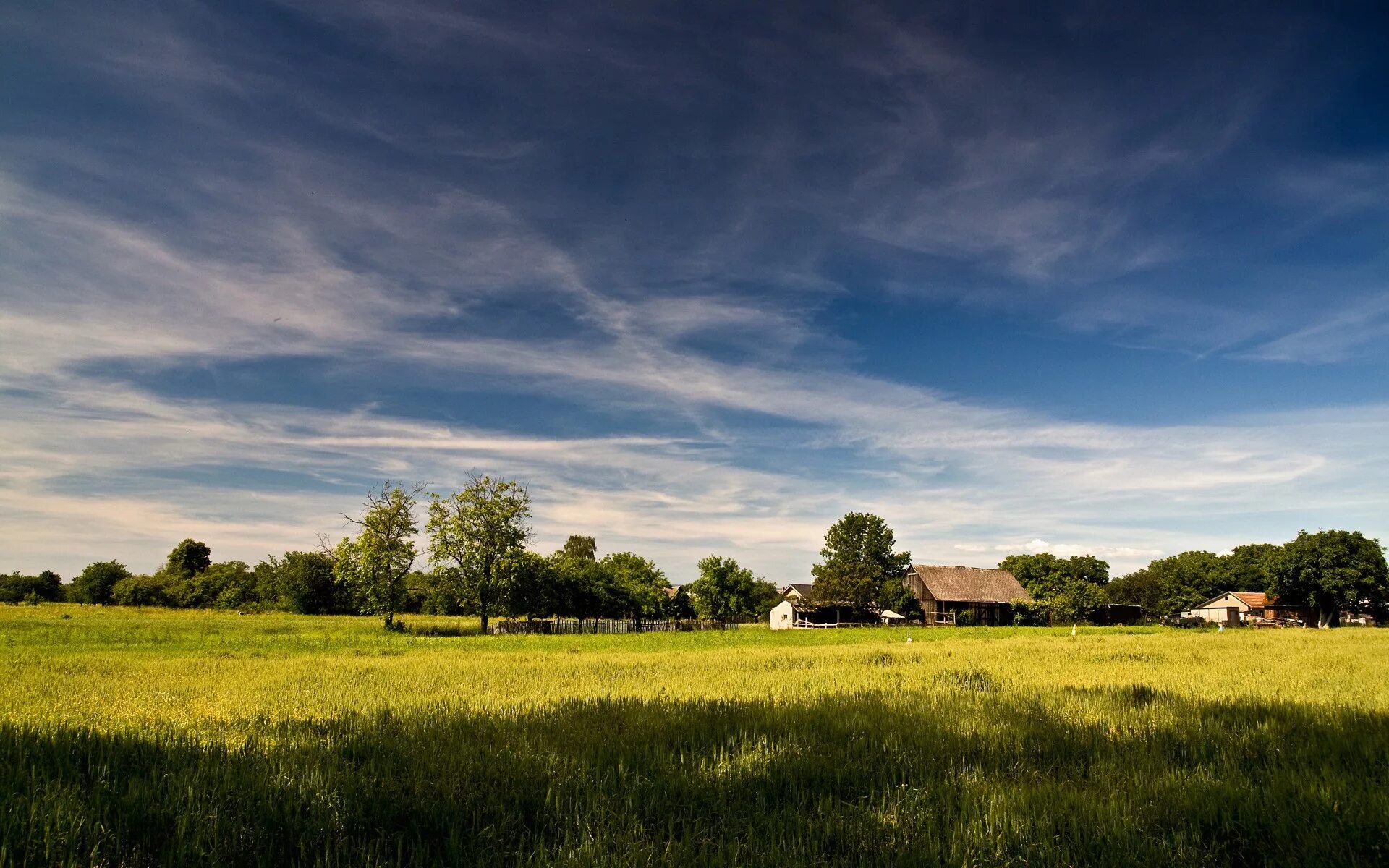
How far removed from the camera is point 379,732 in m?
7.64

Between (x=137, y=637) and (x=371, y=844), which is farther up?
(x=371, y=844)

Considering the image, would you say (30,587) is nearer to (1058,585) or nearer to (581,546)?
(581,546)

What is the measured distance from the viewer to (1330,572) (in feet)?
291

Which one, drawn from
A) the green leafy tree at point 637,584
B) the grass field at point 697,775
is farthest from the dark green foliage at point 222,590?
the grass field at point 697,775

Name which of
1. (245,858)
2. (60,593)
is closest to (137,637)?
(245,858)

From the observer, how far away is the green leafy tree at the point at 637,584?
7825 centimetres

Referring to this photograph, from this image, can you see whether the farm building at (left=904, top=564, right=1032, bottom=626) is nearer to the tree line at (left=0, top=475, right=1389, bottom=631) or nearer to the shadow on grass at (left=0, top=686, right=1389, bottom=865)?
the tree line at (left=0, top=475, right=1389, bottom=631)

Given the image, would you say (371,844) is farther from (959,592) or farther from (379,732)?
(959,592)

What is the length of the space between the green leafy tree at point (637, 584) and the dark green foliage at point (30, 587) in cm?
8000

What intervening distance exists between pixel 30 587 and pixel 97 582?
33.4 ft

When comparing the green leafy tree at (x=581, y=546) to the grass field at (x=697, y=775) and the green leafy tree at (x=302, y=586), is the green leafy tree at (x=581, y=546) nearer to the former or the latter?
the green leafy tree at (x=302, y=586)

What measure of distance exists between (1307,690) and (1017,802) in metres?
11.6

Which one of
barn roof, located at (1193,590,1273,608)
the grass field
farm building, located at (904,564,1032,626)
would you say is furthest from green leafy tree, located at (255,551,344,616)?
barn roof, located at (1193,590,1273,608)

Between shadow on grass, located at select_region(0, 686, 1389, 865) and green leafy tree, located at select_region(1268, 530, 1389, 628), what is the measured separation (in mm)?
111699
